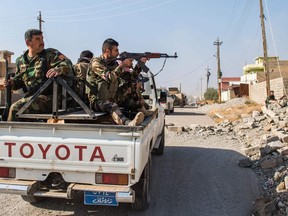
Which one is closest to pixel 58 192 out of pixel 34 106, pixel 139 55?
pixel 34 106

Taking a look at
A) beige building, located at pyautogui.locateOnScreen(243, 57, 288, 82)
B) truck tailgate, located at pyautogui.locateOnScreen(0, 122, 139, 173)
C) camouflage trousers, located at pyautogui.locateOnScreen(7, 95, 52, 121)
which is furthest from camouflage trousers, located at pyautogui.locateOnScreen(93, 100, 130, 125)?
beige building, located at pyautogui.locateOnScreen(243, 57, 288, 82)

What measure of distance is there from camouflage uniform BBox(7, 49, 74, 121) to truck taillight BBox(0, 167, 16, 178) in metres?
0.76

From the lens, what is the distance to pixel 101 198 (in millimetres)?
3461

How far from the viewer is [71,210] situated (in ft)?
14.8

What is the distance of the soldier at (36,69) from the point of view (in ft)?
14.0

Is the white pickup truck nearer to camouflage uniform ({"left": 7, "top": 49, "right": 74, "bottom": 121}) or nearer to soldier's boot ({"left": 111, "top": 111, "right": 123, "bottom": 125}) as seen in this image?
soldier's boot ({"left": 111, "top": 111, "right": 123, "bottom": 125})

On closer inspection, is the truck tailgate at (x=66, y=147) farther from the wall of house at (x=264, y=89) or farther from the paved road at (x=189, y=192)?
the wall of house at (x=264, y=89)

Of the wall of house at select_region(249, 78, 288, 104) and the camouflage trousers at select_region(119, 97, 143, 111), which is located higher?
the wall of house at select_region(249, 78, 288, 104)

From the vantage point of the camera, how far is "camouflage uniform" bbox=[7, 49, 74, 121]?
4238mm

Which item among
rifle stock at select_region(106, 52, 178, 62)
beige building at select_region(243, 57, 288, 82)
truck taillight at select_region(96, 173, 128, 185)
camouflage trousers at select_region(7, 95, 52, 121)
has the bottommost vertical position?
truck taillight at select_region(96, 173, 128, 185)

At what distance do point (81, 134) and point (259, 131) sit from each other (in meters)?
9.40

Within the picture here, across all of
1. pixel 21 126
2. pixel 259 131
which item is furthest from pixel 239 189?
pixel 259 131

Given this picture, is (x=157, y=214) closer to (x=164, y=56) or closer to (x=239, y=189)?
(x=239, y=189)

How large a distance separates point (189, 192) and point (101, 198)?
223cm
